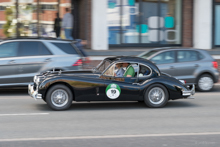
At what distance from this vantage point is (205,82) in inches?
512

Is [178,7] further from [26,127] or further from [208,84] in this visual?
[26,127]

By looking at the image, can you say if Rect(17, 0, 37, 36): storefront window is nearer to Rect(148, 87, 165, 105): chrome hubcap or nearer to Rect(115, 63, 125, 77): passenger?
Rect(115, 63, 125, 77): passenger

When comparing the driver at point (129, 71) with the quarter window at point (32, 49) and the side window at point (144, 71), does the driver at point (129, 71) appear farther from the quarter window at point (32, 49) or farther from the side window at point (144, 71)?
the quarter window at point (32, 49)

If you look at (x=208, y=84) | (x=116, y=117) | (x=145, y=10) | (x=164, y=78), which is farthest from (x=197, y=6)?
(x=116, y=117)

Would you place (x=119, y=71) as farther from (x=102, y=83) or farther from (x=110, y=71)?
(x=102, y=83)

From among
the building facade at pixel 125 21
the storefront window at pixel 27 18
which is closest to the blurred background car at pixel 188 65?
the building facade at pixel 125 21

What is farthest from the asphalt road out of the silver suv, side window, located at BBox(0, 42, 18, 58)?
side window, located at BBox(0, 42, 18, 58)

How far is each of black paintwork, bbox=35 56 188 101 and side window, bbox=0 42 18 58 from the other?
2.52m

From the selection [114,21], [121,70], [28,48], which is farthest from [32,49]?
[114,21]

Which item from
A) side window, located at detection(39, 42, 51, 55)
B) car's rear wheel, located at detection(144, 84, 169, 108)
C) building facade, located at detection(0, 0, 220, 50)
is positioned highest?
building facade, located at detection(0, 0, 220, 50)

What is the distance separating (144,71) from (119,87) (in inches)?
33.8

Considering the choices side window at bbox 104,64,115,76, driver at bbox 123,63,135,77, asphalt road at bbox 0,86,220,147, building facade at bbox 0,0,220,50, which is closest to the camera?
asphalt road at bbox 0,86,220,147

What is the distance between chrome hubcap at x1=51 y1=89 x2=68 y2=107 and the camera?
900cm

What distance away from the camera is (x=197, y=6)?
18125 mm
